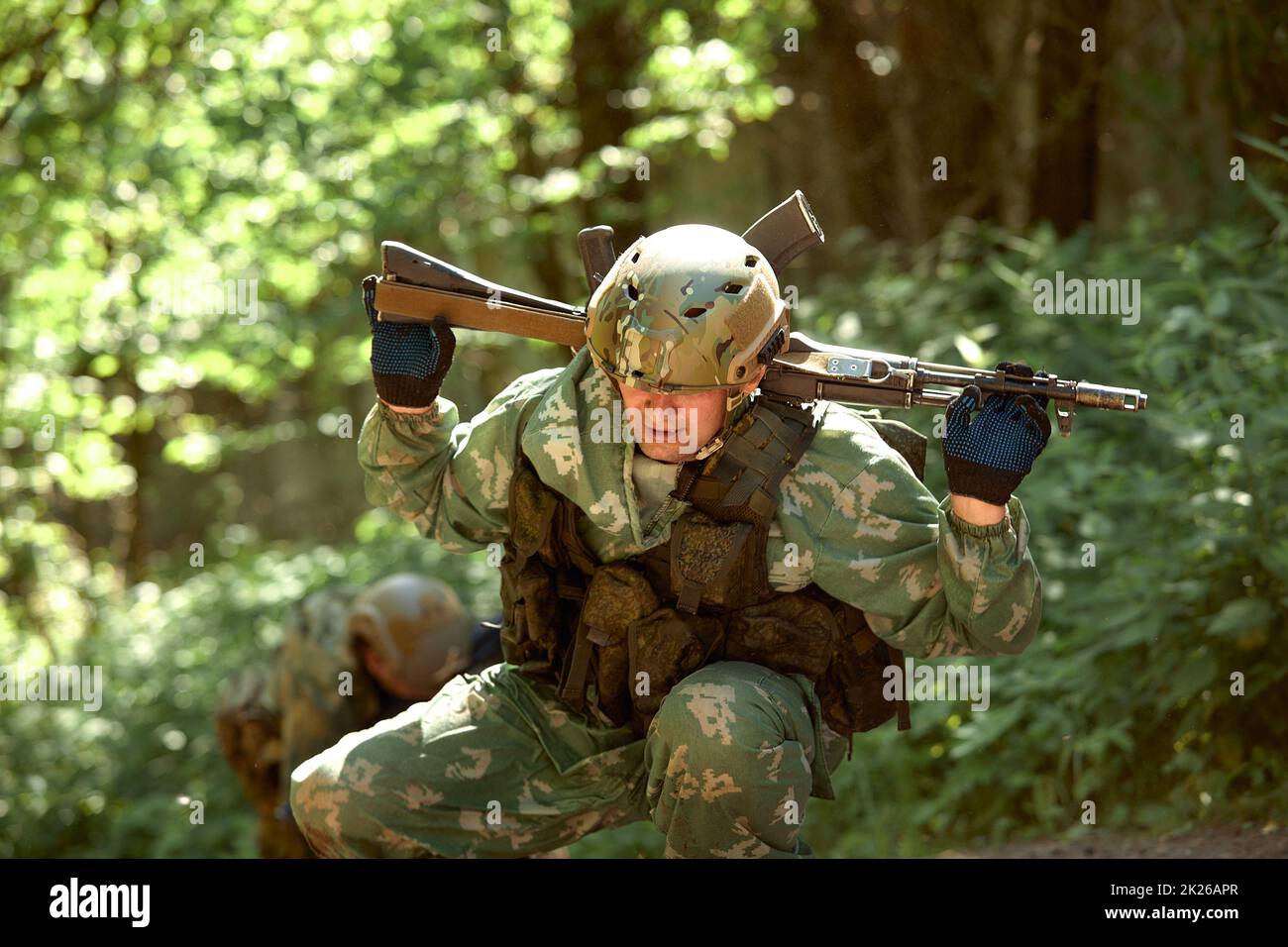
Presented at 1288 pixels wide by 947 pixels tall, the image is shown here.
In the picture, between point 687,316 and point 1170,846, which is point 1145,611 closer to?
point 1170,846

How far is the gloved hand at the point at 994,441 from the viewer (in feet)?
9.78

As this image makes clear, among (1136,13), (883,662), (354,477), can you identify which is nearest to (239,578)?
(354,477)

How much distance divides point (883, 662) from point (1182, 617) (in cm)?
175

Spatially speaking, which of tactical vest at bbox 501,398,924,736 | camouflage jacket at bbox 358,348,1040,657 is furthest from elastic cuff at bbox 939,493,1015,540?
tactical vest at bbox 501,398,924,736

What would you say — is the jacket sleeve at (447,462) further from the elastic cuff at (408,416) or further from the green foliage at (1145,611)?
the green foliage at (1145,611)

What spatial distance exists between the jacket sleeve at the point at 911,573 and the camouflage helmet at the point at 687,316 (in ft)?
1.20

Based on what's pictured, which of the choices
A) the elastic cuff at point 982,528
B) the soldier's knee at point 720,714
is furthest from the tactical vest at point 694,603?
the elastic cuff at point 982,528

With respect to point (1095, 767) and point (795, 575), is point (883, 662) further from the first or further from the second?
point (1095, 767)

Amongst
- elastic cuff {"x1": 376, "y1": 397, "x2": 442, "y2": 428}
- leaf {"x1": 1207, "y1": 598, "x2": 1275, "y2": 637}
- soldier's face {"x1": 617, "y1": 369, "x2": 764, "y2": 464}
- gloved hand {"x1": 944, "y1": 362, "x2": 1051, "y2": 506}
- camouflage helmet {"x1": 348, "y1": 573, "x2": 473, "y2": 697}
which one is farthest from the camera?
camouflage helmet {"x1": 348, "y1": 573, "x2": 473, "y2": 697}

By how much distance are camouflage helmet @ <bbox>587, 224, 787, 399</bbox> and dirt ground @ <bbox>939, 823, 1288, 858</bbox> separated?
1.89 meters

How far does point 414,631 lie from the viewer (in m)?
5.24

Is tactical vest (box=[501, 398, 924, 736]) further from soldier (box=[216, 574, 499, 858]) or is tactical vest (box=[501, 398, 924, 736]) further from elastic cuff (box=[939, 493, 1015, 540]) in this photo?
soldier (box=[216, 574, 499, 858])

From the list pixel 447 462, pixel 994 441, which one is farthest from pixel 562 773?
pixel 994 441

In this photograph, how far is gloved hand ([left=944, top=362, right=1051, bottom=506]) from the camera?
2.98 metres
